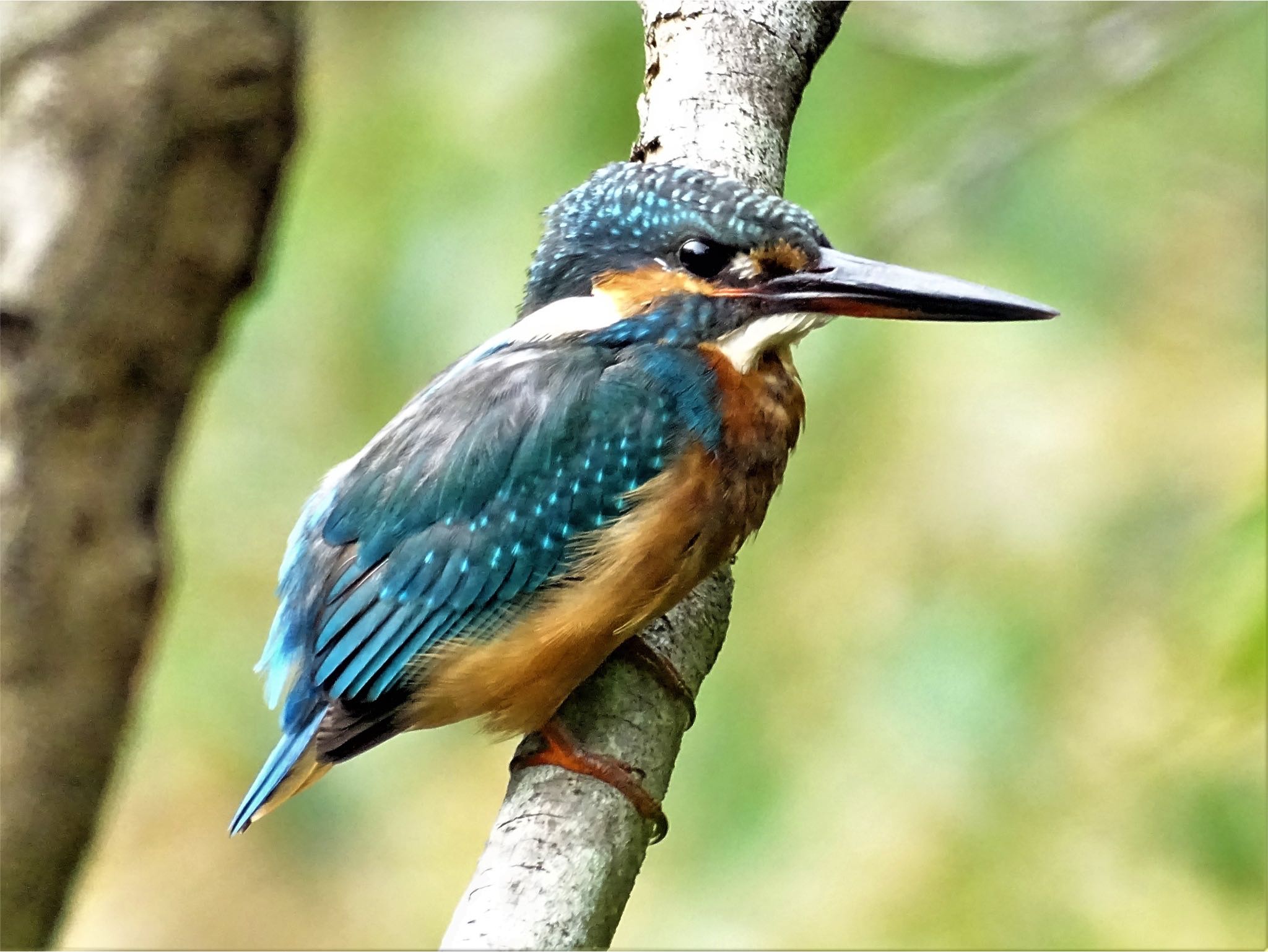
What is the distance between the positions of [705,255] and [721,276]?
0.10ft

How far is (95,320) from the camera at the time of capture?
3.77 feet

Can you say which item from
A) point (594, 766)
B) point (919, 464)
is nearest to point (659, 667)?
point (594, 766)

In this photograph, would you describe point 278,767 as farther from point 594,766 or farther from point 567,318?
point 567,318

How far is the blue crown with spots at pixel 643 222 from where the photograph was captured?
159 centimetres

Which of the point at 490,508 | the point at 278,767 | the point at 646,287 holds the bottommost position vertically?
the point at 278,767

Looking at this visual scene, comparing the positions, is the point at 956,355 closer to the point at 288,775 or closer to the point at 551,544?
the point at 551,544

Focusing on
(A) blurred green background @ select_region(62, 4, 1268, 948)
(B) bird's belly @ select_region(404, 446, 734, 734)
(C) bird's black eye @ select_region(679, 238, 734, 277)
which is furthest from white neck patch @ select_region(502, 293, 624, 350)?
(A) blurred green background @ select_region(62, 4, 1268, 948)

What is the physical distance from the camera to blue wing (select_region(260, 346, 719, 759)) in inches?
62.9

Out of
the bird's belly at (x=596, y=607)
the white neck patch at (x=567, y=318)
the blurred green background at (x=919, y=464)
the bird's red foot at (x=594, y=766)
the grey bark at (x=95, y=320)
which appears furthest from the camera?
the blurred green background at (x=919, y=464)

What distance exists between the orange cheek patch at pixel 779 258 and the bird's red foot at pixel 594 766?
0.56 m

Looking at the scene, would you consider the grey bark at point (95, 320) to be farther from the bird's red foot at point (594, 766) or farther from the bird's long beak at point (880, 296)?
the bird's long beak at point (880, 296)

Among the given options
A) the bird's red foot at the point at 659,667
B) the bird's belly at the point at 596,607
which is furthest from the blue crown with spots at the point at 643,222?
the bird's red foot at the point at 659,667

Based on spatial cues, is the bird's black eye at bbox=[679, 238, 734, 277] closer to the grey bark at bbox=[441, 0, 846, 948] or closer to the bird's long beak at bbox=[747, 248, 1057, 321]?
the bird's long beak at bbox=[747, 248, 1057, 321]

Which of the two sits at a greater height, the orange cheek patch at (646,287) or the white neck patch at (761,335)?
the orange cheek patch at (646,287)
